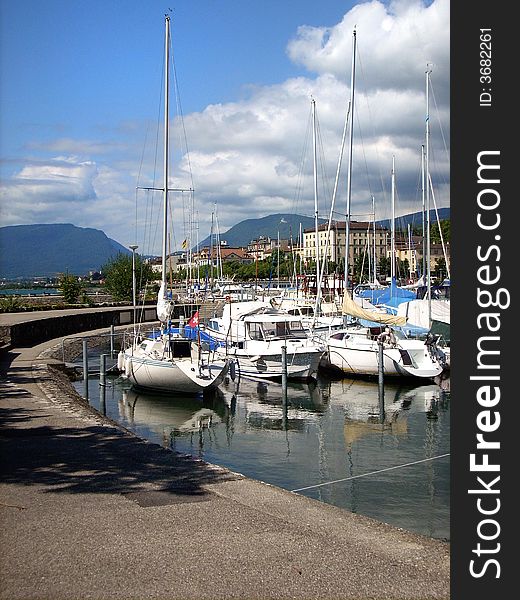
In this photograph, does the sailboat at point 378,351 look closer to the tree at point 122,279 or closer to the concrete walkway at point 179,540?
the concrete walkway at point 179,540

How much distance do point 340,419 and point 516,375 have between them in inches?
759

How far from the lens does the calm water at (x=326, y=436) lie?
49.6 feet

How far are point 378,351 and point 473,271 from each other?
24.8m

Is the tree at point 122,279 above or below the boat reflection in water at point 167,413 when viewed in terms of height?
above

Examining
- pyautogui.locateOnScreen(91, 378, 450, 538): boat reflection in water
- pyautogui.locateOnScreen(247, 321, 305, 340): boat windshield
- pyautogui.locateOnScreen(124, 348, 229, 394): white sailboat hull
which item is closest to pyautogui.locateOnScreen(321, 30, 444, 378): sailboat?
pyautogui.locateOnScreen(91, 378, 450, 538): boat reflection in water

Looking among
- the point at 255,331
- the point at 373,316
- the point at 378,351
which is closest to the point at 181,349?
the point at 255,331

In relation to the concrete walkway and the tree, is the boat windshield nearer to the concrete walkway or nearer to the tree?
the concrete walkway

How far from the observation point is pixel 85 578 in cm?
684

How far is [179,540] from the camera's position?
8.01 meters

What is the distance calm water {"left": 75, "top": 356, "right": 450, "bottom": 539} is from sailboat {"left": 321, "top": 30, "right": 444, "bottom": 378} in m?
0.71

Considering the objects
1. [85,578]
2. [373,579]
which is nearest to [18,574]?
[85,578]

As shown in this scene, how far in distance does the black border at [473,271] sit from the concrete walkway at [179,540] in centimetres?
154

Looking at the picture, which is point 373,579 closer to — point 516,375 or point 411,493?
point 516,375

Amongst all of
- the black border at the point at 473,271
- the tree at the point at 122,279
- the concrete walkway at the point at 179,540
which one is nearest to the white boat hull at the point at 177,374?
the concrete walkway at the point at 179,540
